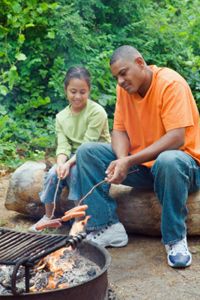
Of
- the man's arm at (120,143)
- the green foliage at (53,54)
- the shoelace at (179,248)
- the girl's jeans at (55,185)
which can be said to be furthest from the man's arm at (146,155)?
the green foliage at (53,54)

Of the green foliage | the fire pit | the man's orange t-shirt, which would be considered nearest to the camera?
the fire pit

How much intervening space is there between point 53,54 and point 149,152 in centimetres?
475

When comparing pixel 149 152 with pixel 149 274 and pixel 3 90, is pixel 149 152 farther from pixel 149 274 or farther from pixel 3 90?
pixel 3 90

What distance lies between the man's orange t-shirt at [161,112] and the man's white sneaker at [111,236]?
57 centimetres

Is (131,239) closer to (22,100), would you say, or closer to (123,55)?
(123,55)

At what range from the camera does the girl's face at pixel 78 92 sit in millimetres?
4316

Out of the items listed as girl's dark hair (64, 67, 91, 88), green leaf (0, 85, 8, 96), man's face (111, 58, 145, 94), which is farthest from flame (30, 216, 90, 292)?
green leaf (0, 85, 8, 96)

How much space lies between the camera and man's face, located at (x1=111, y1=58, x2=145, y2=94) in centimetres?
371

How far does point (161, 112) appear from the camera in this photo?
3.76 metres

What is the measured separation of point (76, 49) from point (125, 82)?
436 centimetres

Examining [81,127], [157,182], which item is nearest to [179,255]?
[157,182]

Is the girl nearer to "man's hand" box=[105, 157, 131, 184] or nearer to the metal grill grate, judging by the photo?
"man's hand" box=[105, 157, 131, 184]

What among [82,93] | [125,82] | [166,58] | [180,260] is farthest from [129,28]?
[180,260]

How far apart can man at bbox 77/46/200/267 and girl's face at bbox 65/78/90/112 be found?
0.39 meters
